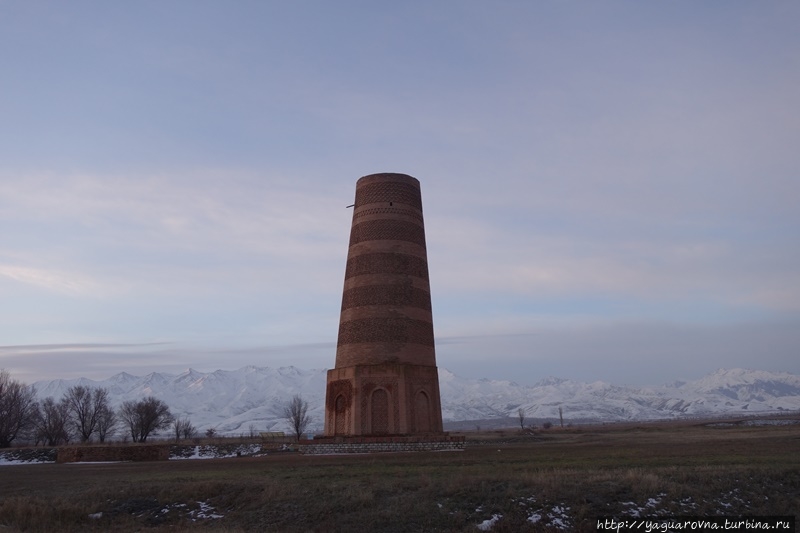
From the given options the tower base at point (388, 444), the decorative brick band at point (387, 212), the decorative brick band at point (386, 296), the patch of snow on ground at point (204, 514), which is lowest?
the patch of snow on ground at point (204, 514)

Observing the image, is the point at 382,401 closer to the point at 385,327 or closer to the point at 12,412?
the point at 385,327

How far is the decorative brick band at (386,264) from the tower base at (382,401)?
192 inches

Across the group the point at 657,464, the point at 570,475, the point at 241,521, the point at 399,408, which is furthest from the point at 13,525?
the point at 399,408

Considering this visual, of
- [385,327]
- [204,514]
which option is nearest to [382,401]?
[385,327]

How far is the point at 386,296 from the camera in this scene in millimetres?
32312

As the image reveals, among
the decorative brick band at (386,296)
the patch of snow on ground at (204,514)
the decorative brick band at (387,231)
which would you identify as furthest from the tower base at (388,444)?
the patch of snow on ground at (204,514)

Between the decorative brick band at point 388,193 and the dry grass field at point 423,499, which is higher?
the decorative brick band at point 388,193

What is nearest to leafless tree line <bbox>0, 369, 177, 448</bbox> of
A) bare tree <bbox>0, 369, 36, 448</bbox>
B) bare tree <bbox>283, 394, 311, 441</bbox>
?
bare tree <bbox>0, 369, 36, 448</bbox>

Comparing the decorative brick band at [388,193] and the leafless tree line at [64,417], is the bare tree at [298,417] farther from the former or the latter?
the decorative brick band at [388,193]

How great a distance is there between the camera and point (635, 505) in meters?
13.4

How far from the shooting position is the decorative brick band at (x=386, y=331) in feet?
104

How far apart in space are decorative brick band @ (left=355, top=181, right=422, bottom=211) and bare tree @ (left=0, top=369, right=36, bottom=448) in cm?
4362

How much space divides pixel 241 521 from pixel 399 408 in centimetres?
1662

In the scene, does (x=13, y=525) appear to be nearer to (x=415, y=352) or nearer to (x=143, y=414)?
(x=415, y=352)
